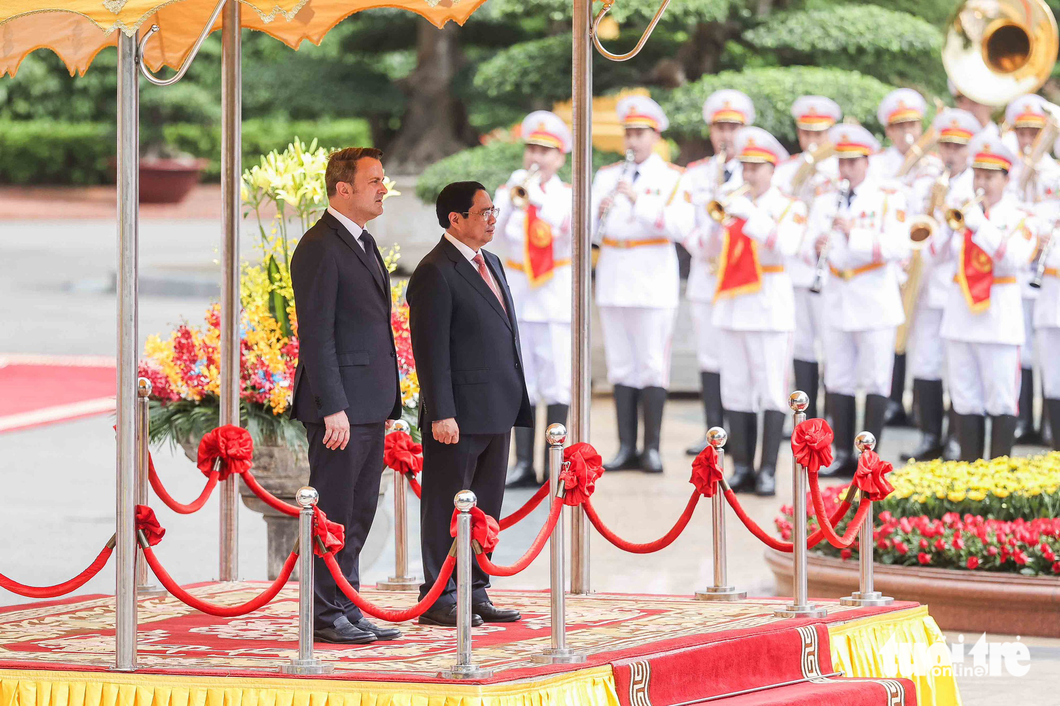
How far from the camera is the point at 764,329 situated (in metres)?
11.2

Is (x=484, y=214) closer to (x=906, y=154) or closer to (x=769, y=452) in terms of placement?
(x=769, y=452)

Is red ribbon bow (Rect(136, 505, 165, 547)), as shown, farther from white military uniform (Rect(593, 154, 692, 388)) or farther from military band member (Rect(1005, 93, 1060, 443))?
military band member (Rect(1005, 93, 1060, 443))

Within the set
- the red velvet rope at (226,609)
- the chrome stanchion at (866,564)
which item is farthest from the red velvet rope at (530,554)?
the chrome stanchion at (866,564)

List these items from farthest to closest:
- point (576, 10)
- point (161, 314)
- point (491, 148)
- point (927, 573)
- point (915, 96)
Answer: point (161, 314)
point (491, 148)
point (915, 96)
point (927, 573)
point (576, 10)

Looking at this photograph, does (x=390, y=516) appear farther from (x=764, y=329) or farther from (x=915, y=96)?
(x=915, y=96)

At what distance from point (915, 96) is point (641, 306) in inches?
98.6

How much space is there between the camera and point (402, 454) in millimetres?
7293

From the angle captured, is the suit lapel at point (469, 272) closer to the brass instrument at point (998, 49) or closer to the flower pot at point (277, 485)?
the flower pot at point (277, 485)

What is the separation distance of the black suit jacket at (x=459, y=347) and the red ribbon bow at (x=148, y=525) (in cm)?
107

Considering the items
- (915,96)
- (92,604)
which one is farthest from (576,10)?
(915,96)

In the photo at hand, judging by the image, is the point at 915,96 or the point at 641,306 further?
the point at 915,96

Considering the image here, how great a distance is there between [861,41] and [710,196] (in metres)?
4.04

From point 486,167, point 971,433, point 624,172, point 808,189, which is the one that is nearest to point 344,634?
point 624,172

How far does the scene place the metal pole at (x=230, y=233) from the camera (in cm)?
733
